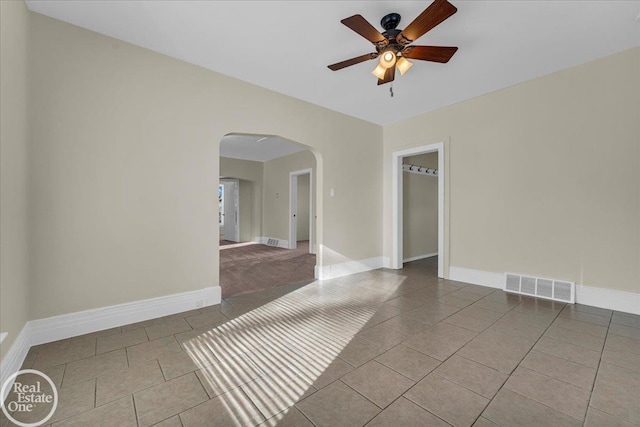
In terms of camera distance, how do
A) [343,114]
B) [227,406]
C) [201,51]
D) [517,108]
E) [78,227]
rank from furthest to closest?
[343,114]
[517,108]
[201,51]
[78,227]
[227,406]

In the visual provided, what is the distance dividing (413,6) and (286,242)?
652cm

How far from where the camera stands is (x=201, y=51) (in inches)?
109

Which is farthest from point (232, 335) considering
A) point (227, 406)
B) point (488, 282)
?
point (488, 282)

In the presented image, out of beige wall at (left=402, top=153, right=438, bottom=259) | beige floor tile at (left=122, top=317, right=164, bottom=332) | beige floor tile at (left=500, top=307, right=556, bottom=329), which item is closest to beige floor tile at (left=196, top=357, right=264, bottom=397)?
beige floor tile at (left=122, top=317, right=164, bottom=332)

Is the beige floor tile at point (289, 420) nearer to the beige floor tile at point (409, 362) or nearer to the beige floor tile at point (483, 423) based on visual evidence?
the beige floor tile at point (409, 362)

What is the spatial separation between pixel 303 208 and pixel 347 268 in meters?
5.40

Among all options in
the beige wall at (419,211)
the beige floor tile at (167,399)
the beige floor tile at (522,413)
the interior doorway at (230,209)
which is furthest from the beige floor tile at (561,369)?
the interior doorway at (230,209)

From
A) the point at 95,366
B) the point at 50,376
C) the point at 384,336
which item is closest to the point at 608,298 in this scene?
the point at 384,336

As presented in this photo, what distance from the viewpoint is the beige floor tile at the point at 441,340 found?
207cm

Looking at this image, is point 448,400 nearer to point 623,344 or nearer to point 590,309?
point 623,344

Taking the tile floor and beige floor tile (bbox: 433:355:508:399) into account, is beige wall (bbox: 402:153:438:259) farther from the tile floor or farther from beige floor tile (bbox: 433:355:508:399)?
beige floor tile (bbox: 433:355:508:399)

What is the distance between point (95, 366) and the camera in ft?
6.14

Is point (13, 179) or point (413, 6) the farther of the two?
point (413, 6)

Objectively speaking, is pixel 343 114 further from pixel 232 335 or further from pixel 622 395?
pixel 622 395
